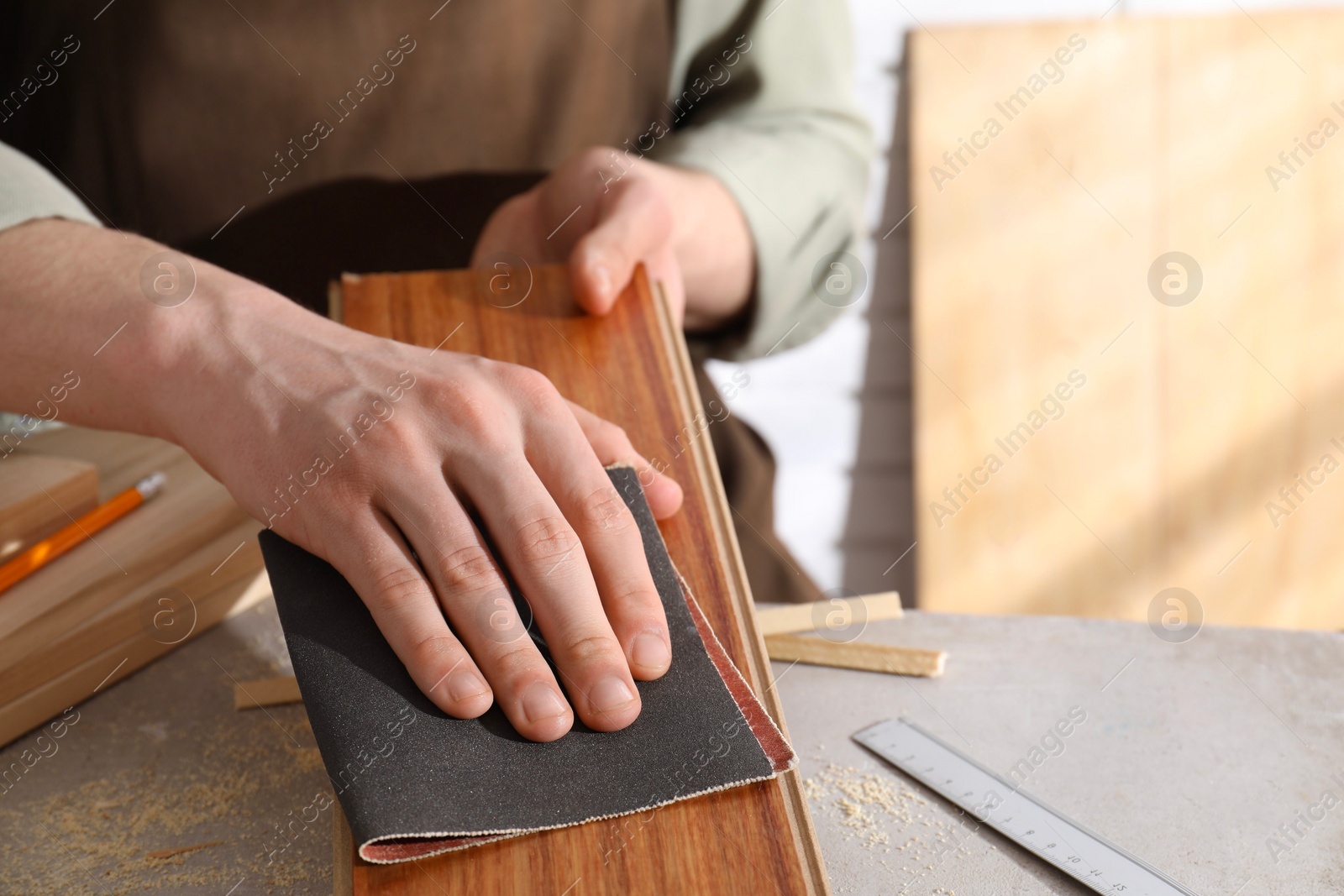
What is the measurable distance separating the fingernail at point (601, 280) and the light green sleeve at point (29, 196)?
48cm

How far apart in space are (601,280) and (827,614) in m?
0.38

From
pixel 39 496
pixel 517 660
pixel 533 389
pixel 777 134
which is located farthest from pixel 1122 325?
pixel 39 496

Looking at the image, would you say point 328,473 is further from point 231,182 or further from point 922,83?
point 922,83

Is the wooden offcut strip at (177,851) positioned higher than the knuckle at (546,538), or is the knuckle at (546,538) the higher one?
the knuckle at (546,538)

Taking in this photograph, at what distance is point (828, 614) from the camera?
92 cm

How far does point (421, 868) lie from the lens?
0.55 meters

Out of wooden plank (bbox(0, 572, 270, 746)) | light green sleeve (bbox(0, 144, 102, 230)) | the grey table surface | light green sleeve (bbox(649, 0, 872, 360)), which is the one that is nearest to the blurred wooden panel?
light green sleeve (bbox(649, 0, 872, 360))

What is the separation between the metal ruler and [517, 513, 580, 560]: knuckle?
0.30 metres

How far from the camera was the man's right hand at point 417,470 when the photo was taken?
62 centimetres

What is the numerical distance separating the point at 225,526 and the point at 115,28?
725 millimetres

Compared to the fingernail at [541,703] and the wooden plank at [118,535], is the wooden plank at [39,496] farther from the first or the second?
the fingernail at [541,703]

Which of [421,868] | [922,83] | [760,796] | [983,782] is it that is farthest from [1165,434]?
[421,868]

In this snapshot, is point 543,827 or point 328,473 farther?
point 328,473

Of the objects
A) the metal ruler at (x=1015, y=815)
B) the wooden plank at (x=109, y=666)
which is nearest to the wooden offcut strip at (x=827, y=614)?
the metal ruler at (x=1015, y=815)
